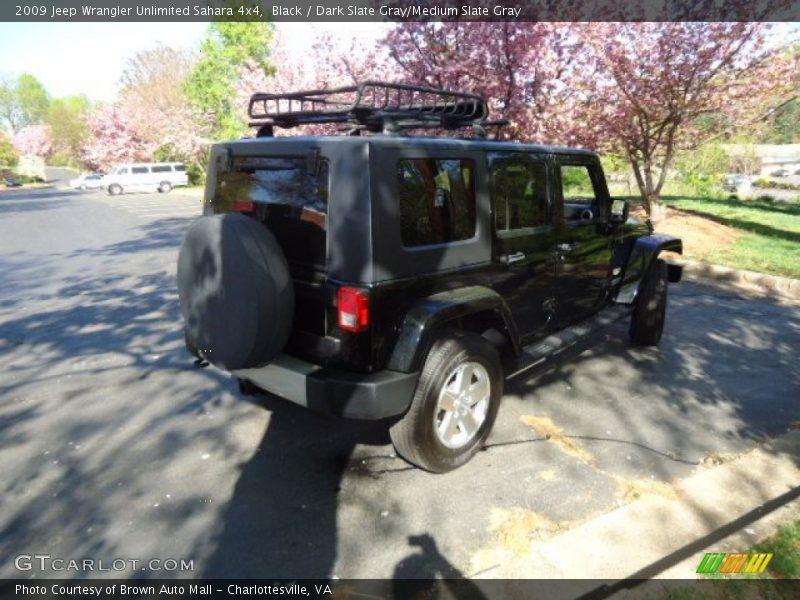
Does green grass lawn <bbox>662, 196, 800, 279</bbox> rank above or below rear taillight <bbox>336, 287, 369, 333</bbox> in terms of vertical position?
below

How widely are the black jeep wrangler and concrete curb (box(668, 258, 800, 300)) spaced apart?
3975 millimetres

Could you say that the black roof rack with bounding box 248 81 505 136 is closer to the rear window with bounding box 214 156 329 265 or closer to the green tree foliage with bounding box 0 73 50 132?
the rear window with bounding box 214 156 329 265

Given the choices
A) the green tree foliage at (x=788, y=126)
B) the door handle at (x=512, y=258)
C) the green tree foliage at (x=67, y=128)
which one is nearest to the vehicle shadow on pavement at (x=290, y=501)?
the door handle at (x=512, y=258)

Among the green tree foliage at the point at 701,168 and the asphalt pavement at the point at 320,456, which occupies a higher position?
the green tree foliage at the point at 701,168

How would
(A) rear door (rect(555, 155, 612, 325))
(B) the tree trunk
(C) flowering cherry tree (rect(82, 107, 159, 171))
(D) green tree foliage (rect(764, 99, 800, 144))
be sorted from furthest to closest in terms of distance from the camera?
(C) flowering cherry tree (rect(82, 107, 159, 171)) < (D) green tree foliage (rect(764, 99, 800, 144)) < (B) the tree trunk < (A) rear door (rect(555, 155, 612, 325))

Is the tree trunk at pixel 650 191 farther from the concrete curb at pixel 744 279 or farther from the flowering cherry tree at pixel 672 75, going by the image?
the concrete curb at pixel 744 279

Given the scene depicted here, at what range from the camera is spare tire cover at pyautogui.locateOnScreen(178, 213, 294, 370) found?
2.55 metres

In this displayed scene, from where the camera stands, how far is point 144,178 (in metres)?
33.1

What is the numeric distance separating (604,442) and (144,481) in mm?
2895

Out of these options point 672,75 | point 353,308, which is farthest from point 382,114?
point 672,75

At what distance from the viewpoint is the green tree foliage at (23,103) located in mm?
78125

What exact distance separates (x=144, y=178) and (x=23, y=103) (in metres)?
67.9

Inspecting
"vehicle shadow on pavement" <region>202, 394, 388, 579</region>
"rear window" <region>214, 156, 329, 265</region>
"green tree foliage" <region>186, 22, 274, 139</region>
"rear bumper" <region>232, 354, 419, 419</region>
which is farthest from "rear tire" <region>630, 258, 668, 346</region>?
"green tree foliage" <region>186, 22, 274, 139</region>

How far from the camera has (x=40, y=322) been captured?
19.0 feet
